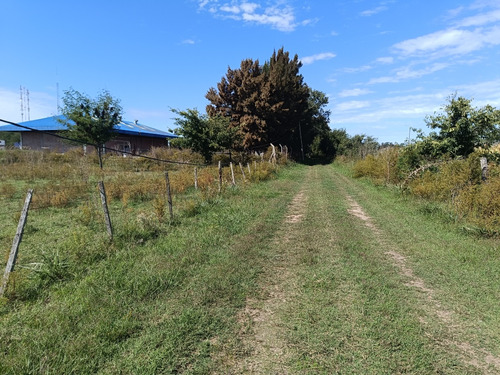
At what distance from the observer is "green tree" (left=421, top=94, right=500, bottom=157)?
9680 mm

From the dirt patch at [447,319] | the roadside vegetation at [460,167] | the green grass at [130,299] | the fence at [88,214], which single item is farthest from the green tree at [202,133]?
the dirt patch at [447,319]

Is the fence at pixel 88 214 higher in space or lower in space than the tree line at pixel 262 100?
lower

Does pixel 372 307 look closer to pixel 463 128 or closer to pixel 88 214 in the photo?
pixel 88 214

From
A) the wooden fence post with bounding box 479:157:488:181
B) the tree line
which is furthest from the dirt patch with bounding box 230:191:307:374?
the tree line

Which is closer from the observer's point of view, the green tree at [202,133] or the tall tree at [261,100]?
the green tree at [202,133]

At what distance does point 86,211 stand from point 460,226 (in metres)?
9.08

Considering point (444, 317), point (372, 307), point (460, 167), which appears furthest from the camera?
point (460, 167)

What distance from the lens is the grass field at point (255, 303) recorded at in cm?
267

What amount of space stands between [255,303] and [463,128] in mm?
10204

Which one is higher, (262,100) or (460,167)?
(262,100)

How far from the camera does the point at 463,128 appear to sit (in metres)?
10.0

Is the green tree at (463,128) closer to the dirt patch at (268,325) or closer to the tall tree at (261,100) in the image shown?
the dirt patch at (268,325)

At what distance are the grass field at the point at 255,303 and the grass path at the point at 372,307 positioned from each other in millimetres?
17

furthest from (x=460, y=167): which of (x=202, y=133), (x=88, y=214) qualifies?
(x=202, y=133)
